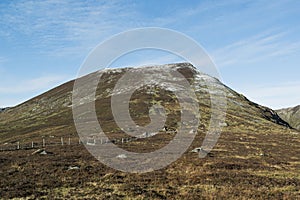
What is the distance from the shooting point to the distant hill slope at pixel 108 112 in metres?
104

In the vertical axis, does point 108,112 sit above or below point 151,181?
above

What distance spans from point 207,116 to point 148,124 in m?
28.4

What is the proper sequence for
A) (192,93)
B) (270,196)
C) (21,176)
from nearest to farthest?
(270,196) → (21,176) → (192,93)

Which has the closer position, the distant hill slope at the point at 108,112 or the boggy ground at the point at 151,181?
the boggy ground at the point at 151,181

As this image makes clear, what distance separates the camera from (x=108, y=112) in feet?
400

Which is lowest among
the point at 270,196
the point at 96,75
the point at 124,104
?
the point at 270,196

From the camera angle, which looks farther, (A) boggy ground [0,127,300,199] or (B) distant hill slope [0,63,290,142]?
(B) distant hill slope [0,63,290,142]

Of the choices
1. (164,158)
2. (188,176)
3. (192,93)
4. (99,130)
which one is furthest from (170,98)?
(188,176)

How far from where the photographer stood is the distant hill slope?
340 feet

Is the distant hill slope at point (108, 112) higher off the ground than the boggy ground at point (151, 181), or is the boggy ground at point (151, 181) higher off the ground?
the distant hill slope at point (108, 112)

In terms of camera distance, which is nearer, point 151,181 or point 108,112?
point 151,181

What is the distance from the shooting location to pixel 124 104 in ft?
421

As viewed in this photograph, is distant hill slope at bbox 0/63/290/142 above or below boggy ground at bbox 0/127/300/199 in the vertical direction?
above

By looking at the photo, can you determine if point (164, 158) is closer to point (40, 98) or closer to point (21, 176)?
point (21, 176)
